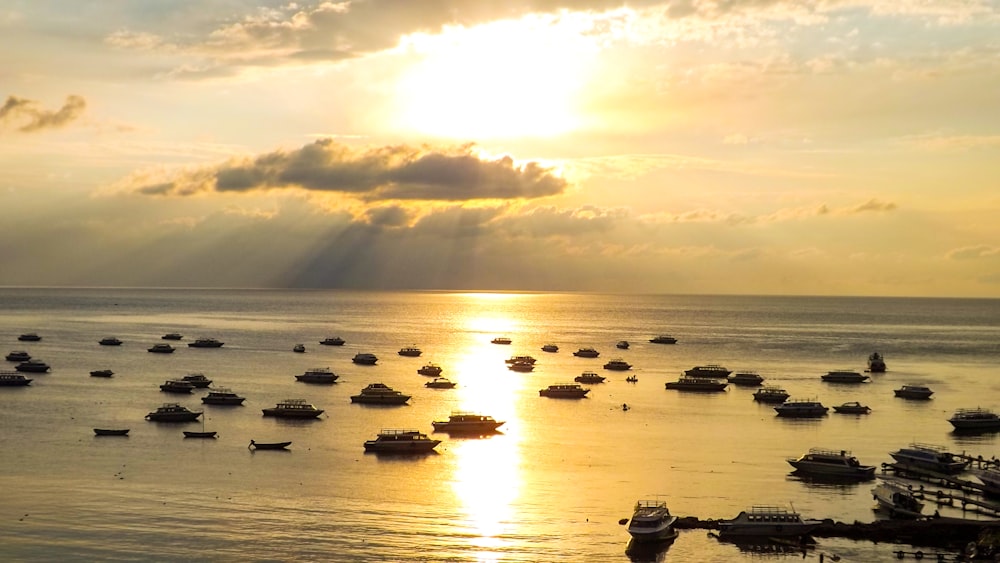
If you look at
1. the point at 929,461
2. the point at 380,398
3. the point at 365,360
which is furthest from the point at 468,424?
the point at 365,360

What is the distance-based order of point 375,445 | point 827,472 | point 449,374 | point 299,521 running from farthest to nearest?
point 449,374 < point 375,445 < point 827,472 < point 299,521

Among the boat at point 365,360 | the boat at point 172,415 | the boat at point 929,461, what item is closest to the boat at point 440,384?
the boat at point 365,360

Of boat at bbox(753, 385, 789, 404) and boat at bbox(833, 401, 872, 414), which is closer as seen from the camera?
boat at bbox(833, 401, 872, 414)

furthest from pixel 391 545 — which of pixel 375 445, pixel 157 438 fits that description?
pixel 157 438

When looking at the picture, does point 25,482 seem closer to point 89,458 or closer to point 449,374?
point 89,458

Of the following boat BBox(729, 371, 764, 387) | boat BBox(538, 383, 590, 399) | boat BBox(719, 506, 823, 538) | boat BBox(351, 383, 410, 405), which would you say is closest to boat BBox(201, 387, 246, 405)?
boat BBox(351, 383, 410, 405)

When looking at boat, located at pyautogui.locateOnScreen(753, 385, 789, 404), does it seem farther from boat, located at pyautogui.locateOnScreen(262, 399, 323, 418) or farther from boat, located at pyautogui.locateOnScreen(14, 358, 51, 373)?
boat, located at pyautogui.locateOnScreen(14, 358, 51, 373)
